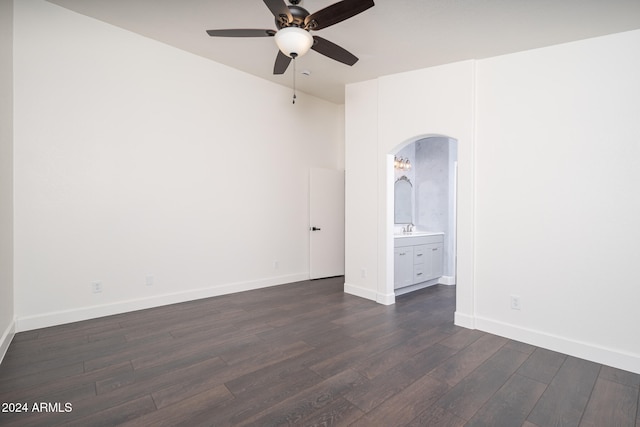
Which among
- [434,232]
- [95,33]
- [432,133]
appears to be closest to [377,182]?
[432,133]

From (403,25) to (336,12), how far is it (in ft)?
3.75

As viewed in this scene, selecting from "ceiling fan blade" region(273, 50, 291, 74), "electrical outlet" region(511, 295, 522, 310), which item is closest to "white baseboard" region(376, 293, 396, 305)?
"electrical outlet" region(511, 295, 522, 310)

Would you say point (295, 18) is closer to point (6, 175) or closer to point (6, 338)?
point (6, 175)

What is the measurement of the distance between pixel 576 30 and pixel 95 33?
15.4ft

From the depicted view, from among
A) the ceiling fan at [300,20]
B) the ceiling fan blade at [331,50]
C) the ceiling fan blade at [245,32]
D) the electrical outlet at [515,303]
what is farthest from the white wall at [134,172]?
the electrical outlet at [515,303]

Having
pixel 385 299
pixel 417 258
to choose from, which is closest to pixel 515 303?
pixel 385 299

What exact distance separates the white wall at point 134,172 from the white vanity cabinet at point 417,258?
1823mm

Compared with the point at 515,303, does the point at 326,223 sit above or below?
above

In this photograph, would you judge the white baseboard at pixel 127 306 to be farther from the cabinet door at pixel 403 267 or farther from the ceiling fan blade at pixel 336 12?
the ceiling fan blade at pixel 336 12

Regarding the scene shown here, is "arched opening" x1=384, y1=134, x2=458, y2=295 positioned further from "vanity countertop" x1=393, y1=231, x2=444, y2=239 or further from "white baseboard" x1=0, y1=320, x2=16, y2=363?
"white baseboard" x1=0, y1=320, x2=16, y2=363

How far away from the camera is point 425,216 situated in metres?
5.61

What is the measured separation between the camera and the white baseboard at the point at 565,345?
8.18 ft

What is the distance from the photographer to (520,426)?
70.1 inches

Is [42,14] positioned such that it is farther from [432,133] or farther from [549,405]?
[549,405]
